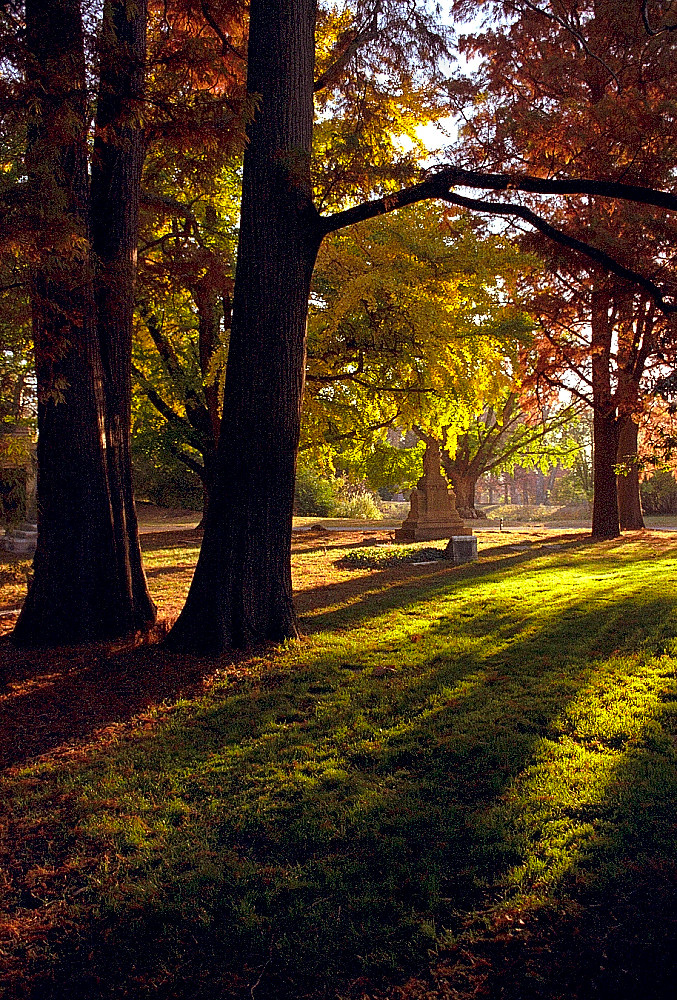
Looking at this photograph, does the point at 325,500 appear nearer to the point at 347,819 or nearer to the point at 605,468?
the point at 605,468

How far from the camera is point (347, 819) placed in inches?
134

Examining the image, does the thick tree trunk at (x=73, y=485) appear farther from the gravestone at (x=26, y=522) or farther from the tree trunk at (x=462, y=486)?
the tree trunk at (x=462, y=486)

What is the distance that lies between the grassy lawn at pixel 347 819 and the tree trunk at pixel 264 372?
1.68ft

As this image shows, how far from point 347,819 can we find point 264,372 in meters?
4.03

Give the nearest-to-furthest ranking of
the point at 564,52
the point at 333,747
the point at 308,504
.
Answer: the point at 333,747 < the point at 564,52 < the point at 308,504

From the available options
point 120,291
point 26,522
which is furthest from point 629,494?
point 26,522

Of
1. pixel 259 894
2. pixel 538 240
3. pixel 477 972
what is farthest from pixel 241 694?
pixel 538 240

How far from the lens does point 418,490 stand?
62.1ft

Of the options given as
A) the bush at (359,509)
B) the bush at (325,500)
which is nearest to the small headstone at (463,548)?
the bush at (359,509)

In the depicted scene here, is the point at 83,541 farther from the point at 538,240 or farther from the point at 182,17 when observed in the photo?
the point at 182,17

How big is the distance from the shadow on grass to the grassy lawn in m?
0.01

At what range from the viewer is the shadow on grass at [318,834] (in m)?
2.53

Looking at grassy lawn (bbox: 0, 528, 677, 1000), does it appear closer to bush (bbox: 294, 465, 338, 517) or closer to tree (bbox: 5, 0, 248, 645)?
tree (bbox: 5, 0, 248, 645)

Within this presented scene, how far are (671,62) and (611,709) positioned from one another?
7409 millimetres
